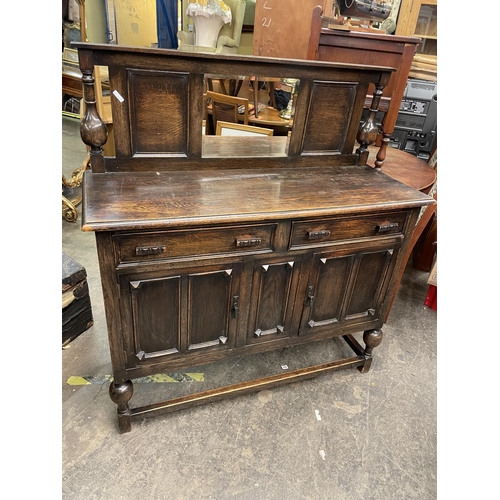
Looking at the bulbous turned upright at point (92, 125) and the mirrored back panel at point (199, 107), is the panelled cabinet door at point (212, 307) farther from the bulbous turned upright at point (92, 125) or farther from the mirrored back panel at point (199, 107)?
the bulbous turned upright at point (92, 125)

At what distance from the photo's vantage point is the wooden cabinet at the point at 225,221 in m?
1.33

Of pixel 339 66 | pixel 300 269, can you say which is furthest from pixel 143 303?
pixel 339 66

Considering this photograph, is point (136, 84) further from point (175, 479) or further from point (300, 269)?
point (175, 479)

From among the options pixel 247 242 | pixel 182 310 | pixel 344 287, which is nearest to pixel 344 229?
pixel 344 287

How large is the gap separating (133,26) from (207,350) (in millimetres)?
6343

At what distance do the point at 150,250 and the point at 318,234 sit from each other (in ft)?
2.13

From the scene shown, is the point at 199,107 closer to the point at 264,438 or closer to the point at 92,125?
the point at 92,125

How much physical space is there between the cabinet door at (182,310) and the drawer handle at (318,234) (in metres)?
0.30

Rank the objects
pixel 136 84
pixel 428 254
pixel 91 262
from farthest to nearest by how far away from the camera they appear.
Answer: pixel 428 254, pixel 91 262, pixel 136 84

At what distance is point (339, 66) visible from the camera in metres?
1.61

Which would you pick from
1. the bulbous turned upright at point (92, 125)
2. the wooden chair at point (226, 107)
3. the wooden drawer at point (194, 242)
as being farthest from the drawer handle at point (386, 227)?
the wooden chair at point (226, 107)

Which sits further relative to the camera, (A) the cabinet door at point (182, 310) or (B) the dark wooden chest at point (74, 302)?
(B) the dark wooden chest at point (74, 302)

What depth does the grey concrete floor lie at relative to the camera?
1530mm

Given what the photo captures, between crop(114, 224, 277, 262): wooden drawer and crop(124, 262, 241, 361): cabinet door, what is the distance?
81 millimetres
